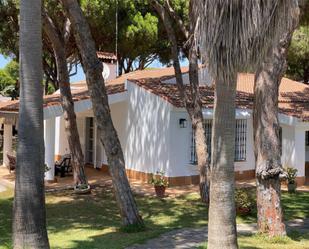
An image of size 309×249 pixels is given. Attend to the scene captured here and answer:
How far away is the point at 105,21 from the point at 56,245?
16123mm

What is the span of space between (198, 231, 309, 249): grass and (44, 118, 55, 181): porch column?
31.6 feet

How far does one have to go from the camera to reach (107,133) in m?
11.0

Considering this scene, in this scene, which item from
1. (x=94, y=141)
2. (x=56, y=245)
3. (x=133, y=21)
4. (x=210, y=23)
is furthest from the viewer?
(x=133, y=21)

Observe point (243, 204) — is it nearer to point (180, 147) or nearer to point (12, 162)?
point (180, 147)

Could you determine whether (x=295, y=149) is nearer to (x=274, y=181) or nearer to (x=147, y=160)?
(x=147, y=160)

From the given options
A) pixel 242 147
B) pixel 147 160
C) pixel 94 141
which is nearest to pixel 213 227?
pixel 147 160

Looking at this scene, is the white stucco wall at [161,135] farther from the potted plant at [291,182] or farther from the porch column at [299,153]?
the potted plant at [291,182]

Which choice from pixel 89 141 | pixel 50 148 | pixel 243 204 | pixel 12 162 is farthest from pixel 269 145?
pixel 89 141

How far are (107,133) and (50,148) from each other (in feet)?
26.1

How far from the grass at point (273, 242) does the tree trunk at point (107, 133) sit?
2.17 meters

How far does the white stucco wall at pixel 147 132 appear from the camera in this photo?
1830cm

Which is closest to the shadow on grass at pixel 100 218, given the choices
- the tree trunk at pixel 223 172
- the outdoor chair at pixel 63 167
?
the tree trunk at pixel 223 172

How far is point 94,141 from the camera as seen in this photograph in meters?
22.9

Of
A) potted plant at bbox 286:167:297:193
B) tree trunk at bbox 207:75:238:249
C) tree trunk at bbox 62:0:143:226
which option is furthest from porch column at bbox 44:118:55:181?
tree trunk at bbox 207:75:238:249
